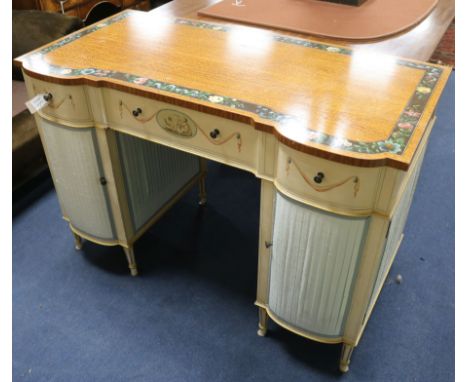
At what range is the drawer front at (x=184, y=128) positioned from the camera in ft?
4.03

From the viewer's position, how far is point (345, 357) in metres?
1.47

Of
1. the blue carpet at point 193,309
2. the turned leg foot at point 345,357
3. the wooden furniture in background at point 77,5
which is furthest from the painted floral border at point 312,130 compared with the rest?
the wooden furniture in background at point 77,5

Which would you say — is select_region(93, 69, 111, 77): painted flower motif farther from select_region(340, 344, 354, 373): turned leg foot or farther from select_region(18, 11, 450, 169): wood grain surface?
select_region(340, 344, 354, 373): turned leg foot

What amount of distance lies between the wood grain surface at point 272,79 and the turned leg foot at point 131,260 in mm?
709

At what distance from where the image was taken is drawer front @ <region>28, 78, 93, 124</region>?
1.38 metres

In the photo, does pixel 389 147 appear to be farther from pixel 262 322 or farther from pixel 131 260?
pixel 131 260

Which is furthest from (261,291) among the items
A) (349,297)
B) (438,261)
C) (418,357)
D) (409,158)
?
(438,261)

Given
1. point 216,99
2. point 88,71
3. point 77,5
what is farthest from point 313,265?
point 77,5

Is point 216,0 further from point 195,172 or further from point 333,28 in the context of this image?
point 195,172

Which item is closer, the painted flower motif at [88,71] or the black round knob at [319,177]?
the black round knob at [319,177]

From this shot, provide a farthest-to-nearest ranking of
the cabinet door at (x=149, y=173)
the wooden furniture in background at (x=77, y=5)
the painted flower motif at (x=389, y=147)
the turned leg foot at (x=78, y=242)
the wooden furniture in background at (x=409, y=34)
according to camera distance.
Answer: the wooden furniture in background at (x=77, y=5) < the turned leg foot at (x=78, y=242) < the wooden furniture in background at (x=409, y=34) < the cabinet door at (x=149, y=173) < the painted flower motif at (x=389, y=147)

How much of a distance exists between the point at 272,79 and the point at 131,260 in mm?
941

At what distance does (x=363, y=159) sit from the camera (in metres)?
1.01

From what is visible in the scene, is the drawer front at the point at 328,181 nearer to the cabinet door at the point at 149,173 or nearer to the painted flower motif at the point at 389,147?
the painted flower motif at the point at 389,147
